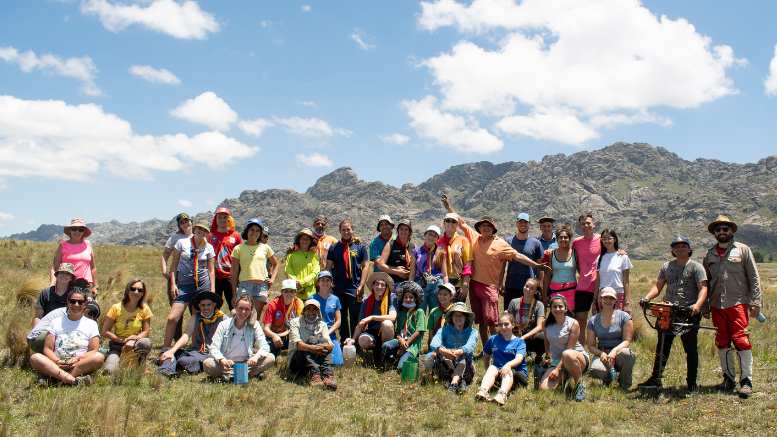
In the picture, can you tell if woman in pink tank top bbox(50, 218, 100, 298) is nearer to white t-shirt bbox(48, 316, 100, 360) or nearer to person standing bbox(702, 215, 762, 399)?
Result: white t-shirt bbox(48, 316, 100, 360)

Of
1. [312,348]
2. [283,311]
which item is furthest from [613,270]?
[283,311]

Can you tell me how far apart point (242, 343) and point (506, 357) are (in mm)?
3627

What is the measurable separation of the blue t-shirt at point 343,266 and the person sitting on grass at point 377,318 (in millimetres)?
386

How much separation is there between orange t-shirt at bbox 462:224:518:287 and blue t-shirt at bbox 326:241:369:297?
6.28 feet

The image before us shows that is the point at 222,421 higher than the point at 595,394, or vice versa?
the point at 595,394

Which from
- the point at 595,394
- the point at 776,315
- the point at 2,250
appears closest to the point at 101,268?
the point at 2,250

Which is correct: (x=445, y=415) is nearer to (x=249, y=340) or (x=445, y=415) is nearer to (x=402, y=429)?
(x=402, y=429)

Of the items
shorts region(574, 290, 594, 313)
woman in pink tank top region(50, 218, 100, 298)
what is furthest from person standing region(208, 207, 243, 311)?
shorts region(574, 290, 594, 313)

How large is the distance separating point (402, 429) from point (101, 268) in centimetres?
1665

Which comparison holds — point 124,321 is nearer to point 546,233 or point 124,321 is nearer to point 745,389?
point 546,233

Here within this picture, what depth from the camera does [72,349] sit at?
537 cm

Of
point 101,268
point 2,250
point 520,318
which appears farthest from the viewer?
point 2,250

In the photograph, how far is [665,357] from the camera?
6.15 meters

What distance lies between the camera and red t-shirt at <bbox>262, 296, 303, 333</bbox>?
7.08 metres
